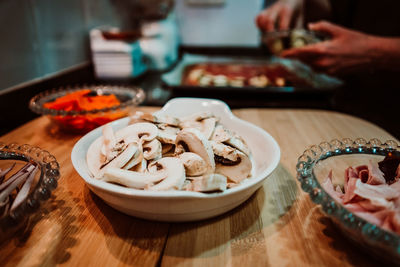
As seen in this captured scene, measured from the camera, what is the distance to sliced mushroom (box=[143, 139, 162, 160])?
0.61 meters

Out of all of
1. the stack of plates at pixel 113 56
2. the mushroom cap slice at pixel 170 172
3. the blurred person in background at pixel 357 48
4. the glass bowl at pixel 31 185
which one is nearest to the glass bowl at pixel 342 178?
the mushroom cap slice at pixel 170 172

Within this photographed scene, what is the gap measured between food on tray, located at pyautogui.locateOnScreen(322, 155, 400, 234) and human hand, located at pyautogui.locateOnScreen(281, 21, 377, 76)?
44.2 inches

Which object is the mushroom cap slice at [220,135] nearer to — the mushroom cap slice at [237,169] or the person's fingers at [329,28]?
the mushroom cap slice at [237,169]

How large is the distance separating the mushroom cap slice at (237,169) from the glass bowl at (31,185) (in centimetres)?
34

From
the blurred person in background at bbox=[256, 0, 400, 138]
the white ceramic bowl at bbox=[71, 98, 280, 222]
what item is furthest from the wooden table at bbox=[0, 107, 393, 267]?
the blurred person in background at bbox=[256, 0, 400, 138]

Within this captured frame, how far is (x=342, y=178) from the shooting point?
64 centimetres

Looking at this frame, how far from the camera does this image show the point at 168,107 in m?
0.93

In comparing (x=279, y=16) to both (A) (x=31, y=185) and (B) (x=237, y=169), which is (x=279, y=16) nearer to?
(B) (x=237, y=169)

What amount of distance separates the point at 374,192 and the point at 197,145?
36cm

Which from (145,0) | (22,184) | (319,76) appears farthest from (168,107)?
(145,0)

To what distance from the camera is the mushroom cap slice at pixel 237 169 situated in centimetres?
59

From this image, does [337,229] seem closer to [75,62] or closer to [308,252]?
[308,252]

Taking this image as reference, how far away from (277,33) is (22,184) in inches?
65.3

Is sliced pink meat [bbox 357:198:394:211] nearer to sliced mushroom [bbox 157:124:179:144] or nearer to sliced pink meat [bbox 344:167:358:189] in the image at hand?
sliced pink meat [bbox 344:167:358:189]
